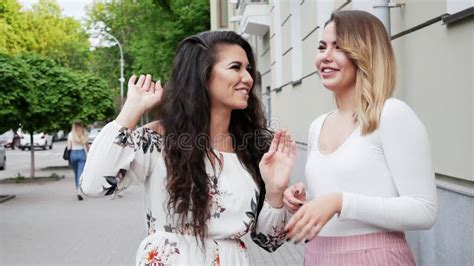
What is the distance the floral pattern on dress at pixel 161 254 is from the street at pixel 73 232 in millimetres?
3572

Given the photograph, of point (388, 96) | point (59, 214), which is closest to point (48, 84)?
point (59, 214)

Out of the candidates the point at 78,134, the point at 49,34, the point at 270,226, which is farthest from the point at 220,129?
the point at 49,34

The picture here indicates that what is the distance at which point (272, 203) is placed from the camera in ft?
8.17

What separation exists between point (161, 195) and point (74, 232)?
8.51 m

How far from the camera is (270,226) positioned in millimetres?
2529

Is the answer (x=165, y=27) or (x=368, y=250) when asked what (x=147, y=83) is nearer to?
(x=368, y=250)

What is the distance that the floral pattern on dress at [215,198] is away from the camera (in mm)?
2373

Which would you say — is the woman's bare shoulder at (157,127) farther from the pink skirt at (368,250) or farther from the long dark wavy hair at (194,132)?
the pink skirt at (368,250)

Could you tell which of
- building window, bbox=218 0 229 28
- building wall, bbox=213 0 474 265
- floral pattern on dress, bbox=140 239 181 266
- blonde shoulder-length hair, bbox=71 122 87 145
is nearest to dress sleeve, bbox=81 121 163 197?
floral pattern on dress, bbox=140 239 181 266

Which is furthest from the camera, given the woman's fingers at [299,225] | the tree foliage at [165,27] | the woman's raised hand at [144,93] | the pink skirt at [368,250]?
the tree foliage at [165,27]

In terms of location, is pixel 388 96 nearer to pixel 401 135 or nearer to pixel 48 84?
pixel 401 135

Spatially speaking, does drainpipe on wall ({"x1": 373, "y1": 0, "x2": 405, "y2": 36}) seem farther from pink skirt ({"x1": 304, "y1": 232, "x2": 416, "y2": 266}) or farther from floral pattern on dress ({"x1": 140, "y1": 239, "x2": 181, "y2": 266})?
floral pattern on dress ({"x1": 140, "y1": 239, "x2": 181, "y2": 266})

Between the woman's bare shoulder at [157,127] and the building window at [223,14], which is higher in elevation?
the building window at [223,14]

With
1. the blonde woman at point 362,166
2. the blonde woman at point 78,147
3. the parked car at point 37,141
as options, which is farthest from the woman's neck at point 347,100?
the parked car at point 37,141
